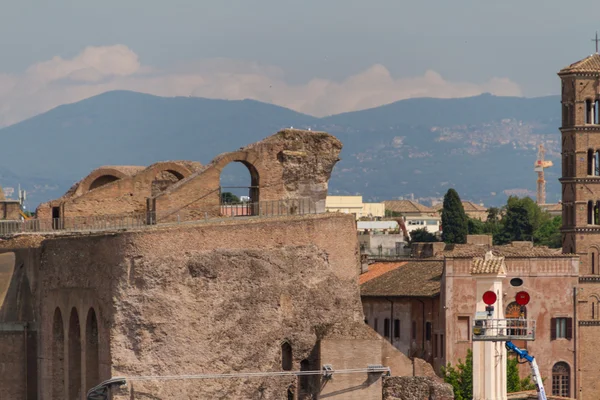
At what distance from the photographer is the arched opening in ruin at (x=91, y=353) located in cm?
4741

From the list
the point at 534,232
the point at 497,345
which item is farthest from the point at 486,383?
the point at 534,232

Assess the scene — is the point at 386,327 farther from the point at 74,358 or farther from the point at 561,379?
the point at 74,358

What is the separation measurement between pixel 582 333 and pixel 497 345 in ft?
118

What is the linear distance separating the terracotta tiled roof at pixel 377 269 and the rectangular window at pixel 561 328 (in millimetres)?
7230

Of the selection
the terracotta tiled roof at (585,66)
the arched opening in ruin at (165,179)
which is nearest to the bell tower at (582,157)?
the terracotta tiled roof at (585,66)

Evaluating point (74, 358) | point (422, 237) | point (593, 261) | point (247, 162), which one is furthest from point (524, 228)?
point (74, 358)

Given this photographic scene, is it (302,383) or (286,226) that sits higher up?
(286,226)

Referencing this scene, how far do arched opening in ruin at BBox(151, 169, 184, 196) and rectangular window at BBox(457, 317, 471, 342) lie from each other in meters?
13.3

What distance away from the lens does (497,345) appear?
45.6 meters

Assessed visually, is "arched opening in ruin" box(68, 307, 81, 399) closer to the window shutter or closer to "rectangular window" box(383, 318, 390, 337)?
"rectangular window" box(383, 318, 390, 337)

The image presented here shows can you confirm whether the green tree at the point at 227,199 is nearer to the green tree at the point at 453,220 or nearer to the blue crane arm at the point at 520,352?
the blue crane arm at the point at 520,352

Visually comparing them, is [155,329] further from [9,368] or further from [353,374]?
[9,368]

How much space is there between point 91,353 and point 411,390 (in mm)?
8214

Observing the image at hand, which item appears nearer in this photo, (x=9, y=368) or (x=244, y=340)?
(x=244, y=340)
